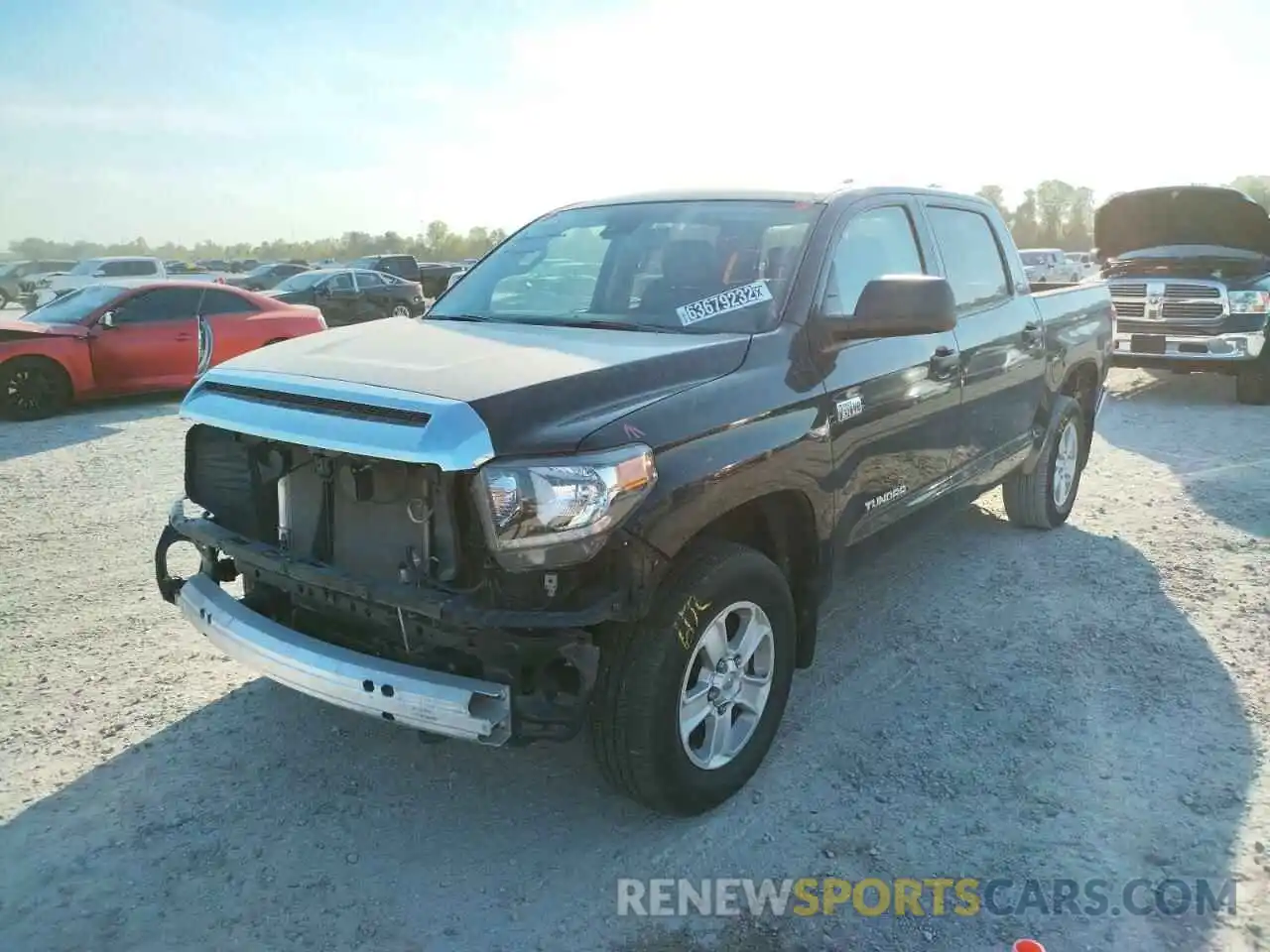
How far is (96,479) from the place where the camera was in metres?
7.31

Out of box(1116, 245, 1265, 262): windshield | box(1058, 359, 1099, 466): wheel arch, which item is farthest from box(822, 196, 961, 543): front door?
box(1116, 245, 1265, 262): windshield

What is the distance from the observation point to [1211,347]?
10.5 m

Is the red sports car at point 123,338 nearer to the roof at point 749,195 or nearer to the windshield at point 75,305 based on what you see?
the windshield at point 75,305

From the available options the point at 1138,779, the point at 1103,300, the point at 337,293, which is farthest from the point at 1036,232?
the point at 1138,779

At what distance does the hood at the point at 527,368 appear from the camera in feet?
8.61

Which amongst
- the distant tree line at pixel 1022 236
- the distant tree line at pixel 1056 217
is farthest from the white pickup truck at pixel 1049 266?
the distant tree line at pixel 1056 217

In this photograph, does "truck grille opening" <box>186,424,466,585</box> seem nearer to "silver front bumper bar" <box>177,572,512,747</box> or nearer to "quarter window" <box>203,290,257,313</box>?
"silver front bumper bar" <box>177,572,512,747</box>

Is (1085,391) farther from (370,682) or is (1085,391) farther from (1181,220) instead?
(1181,220)

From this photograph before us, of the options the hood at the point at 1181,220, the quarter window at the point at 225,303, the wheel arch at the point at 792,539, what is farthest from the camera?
the quarter window at the point at 225,303

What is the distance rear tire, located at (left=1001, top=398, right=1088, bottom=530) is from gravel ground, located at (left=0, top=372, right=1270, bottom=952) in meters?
0.77

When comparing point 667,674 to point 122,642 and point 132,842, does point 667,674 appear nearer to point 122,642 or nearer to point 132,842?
point 132,842

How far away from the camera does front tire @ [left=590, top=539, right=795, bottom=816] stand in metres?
2.73

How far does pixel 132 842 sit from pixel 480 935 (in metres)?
1.17

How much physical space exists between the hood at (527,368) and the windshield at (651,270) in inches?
7.7
